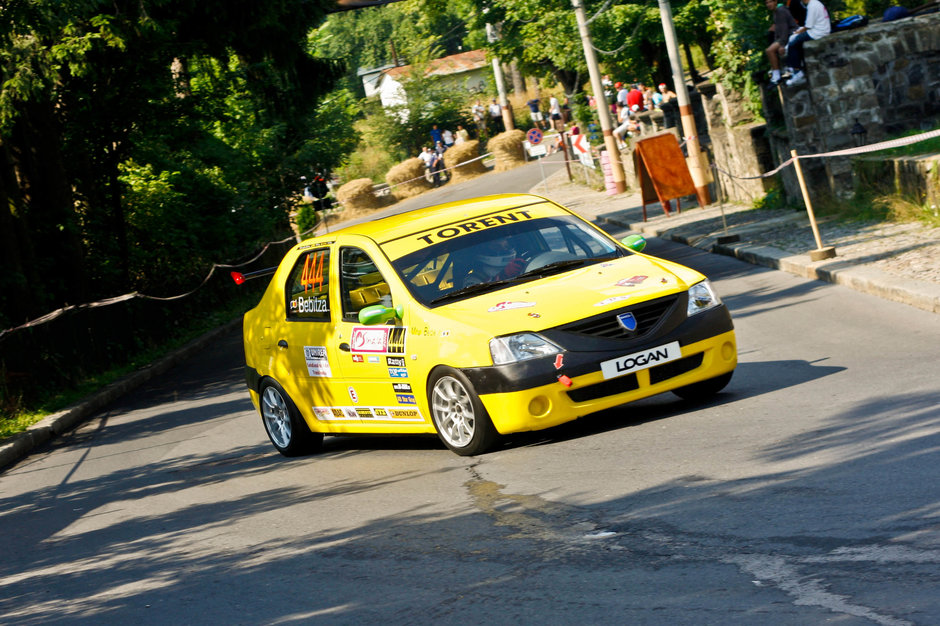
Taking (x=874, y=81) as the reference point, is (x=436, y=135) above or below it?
above

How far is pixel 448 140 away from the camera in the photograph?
2844 inches

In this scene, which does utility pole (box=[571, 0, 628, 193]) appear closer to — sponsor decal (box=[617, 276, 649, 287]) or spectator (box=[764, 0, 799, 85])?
spectator (box=[764, 0, 799, 85])

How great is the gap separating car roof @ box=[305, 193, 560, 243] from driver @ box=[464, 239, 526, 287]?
0.48 m

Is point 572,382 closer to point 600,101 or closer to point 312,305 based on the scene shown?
point 312,305

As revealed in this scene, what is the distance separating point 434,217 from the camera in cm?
995

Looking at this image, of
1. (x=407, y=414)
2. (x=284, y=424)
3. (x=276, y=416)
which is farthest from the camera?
(x=276, y=416)

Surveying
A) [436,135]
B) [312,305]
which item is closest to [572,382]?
[312,305]

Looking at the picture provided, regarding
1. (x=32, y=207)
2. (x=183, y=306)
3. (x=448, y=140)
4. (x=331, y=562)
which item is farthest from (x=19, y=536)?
(x=448, y=140)

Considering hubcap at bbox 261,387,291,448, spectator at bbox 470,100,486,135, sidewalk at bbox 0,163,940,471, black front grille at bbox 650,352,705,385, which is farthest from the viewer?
spectator at bbox 470,100,486,135

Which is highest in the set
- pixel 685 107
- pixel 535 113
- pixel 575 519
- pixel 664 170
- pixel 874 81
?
pixel 535 113

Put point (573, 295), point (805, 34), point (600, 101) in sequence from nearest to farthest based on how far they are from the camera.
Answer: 1. point (573, 295)
2. point (805, 34)
3. point (600, 101)

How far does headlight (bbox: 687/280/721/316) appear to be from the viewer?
8.66m

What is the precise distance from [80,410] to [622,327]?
34.9 ft

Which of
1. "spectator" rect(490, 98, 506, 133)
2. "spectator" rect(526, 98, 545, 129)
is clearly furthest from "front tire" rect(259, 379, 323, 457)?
"spectator" rect(490, 98, 506, 133)
